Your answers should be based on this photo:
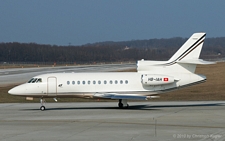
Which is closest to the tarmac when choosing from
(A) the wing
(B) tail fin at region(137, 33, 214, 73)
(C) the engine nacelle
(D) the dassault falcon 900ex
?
(A) the wing

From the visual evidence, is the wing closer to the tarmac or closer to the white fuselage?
the white fuselage

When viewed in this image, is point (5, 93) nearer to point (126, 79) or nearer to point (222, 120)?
point (126, 79)

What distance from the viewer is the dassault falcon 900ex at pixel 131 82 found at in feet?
103

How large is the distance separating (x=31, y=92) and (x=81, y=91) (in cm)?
347

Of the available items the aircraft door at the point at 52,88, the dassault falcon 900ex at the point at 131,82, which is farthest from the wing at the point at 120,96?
the aircraft door at the point at 52,88

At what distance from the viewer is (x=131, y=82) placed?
31500 mm

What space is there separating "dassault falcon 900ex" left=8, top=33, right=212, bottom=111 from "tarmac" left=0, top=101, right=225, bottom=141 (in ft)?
3.87

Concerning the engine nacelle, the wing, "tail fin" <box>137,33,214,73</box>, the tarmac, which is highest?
"tail fin" <box>137,33,214,73</box>

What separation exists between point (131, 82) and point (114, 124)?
27.8 feet

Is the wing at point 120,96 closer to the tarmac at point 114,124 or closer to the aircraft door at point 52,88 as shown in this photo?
the tarmac at point 114,124

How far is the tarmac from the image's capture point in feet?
63.8

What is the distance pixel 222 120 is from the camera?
24219 millimetres

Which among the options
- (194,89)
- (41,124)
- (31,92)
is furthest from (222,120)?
(194,89)

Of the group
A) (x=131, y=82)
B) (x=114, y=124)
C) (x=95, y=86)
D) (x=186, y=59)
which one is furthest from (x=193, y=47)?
(x=114, y=124)
